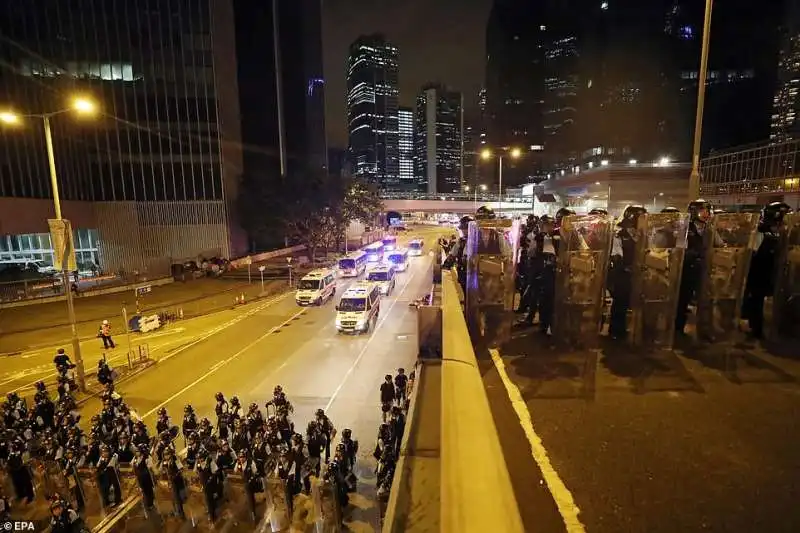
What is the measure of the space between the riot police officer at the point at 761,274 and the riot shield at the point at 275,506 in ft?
27.1

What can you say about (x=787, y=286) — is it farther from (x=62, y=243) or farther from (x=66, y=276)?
(x=66, y=276)

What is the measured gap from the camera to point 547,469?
2.68 meters

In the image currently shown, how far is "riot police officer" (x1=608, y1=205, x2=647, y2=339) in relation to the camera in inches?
195

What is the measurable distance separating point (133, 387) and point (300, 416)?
292 inches

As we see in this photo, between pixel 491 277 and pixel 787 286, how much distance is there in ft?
10.5

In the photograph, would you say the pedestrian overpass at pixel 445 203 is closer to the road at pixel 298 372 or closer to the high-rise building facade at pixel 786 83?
the high-rise building facade at pixel 786 83

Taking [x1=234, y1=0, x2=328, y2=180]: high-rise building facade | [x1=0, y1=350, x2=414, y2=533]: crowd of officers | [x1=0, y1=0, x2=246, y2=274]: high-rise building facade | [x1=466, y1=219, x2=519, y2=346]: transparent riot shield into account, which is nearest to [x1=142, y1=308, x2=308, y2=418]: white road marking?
[x1=0, y1=350, x2=414, y2=533]: crowd of officers

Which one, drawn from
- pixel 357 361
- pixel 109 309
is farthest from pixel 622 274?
pixel 109 309

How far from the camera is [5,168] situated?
30828 mm

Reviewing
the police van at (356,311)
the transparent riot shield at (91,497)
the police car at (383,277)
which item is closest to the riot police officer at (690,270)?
the transparent riot shield at (91,497)

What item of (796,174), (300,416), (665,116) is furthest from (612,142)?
(300,416)

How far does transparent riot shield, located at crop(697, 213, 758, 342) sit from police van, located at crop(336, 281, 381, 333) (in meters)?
17.9

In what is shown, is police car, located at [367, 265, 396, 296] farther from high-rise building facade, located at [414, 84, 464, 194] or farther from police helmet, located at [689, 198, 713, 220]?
high-rise building facade, located at [414, 84, 464, 194]

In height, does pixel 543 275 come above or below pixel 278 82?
below
